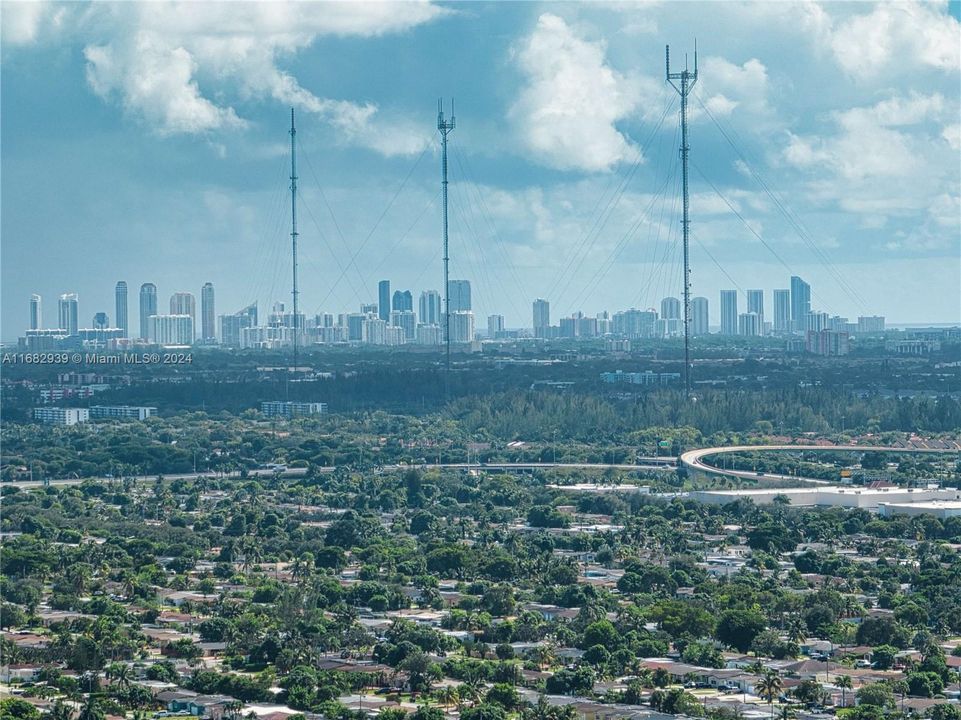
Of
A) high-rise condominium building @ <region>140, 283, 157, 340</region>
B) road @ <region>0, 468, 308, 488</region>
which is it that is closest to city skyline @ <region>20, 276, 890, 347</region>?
high-rise condominium building @ <region>140, 283, 157, 340</region>

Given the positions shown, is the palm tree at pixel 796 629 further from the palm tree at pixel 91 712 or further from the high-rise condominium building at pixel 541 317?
the high-rise condominium building at pixel 541 317

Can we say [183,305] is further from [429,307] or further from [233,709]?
[233,709]

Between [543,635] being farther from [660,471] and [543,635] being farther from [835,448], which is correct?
[835,448]

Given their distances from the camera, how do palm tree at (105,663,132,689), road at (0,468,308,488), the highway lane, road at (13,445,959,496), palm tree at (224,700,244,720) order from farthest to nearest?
the highway lane → road at (13,445,959,496) → road at (0,468,308,488) → palm tree at (105,663,132,689) → palm tree at (224,700,244,720)

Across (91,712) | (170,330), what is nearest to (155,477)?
(91,712)

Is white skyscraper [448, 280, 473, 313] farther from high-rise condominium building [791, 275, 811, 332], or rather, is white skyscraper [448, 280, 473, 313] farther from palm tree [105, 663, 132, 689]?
palm tree [105, 663, 132, 689]
